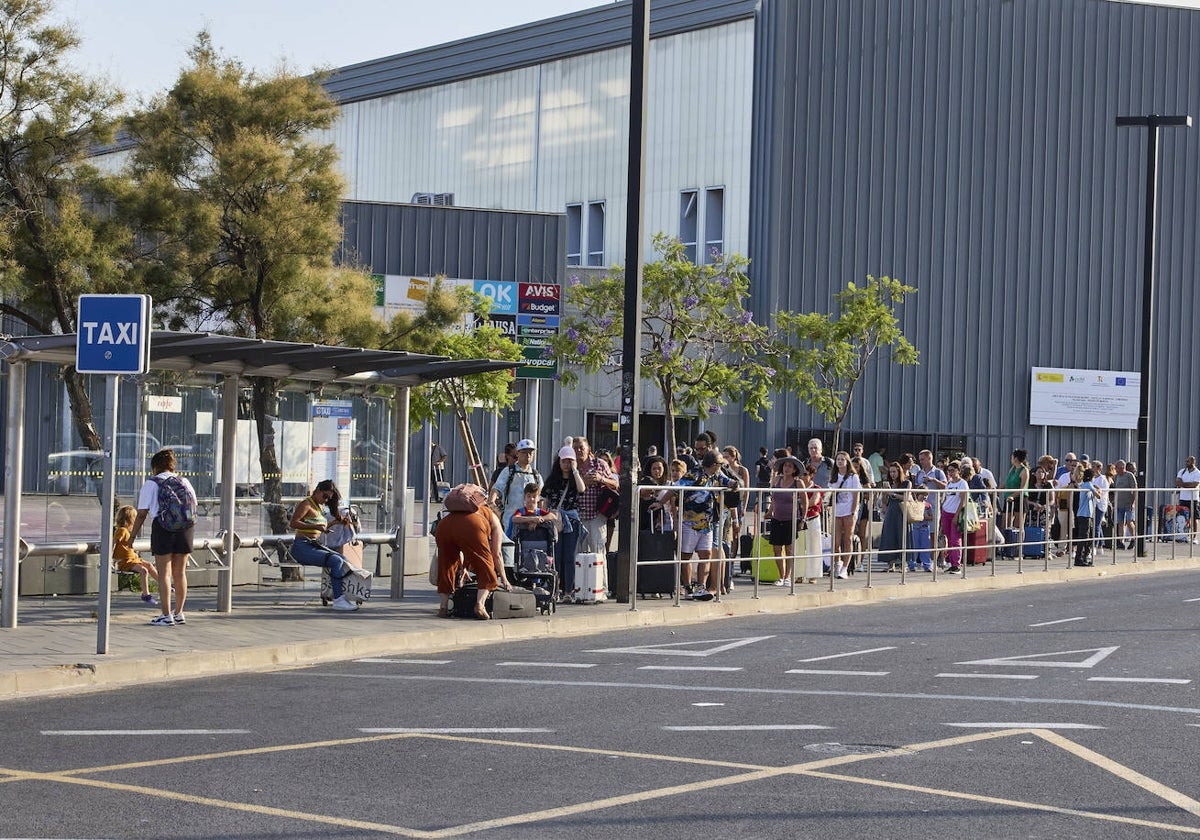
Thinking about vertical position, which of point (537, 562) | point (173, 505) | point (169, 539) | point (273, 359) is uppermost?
point (273, 359)

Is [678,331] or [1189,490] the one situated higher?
[678,331]

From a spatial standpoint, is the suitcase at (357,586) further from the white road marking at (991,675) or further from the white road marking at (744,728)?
the white road marking at (744,728)

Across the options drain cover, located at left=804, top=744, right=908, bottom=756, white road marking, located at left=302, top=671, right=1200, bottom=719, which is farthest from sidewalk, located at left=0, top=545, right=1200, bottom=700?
drain cover, located at left=804, top=744, right=908, bottom=756

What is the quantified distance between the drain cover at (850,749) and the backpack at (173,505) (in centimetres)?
721

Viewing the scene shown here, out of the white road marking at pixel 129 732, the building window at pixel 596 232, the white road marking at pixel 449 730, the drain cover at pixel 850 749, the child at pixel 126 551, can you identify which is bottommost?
the white road marking at pixel 129 732

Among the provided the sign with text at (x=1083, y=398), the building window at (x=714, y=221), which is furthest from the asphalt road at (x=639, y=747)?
the sign with text at (x=1083, y=398)

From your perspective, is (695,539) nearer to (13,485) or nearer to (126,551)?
(126,551)

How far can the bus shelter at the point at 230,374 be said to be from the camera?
45.9ft

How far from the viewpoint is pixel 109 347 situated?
12.6 m

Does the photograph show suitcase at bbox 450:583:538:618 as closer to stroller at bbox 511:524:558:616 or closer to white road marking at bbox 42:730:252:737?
stroller at bbox 511:524:558:616

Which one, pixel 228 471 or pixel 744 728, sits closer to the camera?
pixel 744 728

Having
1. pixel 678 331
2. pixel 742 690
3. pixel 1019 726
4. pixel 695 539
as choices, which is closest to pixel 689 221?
pixel 678 331

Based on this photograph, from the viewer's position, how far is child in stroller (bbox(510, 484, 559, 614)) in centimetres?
1698

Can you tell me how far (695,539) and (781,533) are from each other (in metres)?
1.93
